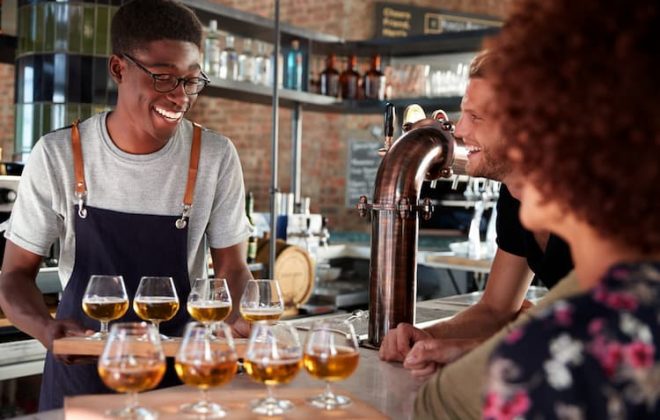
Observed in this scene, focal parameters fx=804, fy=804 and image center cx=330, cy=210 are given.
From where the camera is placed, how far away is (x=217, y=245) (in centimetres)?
Answer: 215

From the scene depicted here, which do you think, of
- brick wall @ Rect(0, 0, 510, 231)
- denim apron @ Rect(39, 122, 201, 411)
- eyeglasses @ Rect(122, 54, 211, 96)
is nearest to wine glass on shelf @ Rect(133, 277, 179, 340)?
denim apron @ Rect(39, 122, 201, 411)

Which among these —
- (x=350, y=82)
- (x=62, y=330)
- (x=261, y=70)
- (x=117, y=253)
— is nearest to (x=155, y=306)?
(x=62, y=330)

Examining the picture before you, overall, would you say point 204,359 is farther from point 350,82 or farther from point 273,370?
point 350,82

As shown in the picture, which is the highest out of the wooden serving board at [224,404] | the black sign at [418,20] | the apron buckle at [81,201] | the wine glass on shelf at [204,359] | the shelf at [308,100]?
the black sign at [418,20]

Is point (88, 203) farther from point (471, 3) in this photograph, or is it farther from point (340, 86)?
point (471, 3)

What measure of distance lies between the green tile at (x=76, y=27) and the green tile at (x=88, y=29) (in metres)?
0.02

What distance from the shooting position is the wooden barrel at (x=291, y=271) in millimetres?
4484

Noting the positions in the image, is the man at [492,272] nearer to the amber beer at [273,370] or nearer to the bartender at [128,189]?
the amber beer at [273,370]

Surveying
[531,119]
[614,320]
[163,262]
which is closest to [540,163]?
[531,119]

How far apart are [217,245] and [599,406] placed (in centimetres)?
152

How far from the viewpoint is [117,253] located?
2.02 m

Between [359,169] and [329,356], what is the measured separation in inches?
247

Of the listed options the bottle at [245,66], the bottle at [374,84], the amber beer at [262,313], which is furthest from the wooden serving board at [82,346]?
the bottle at [374,84]

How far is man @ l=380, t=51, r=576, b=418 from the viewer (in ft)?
5.17
